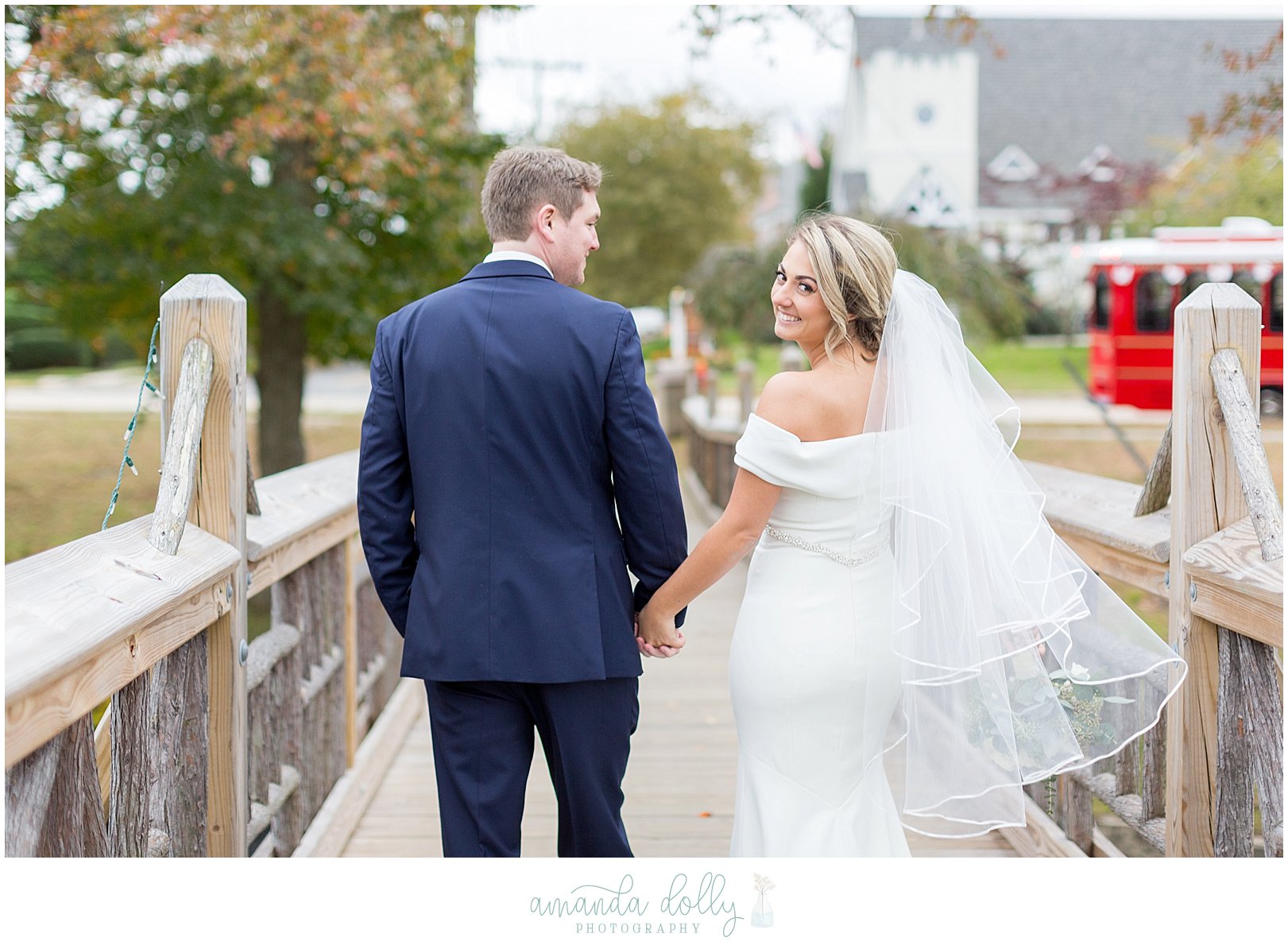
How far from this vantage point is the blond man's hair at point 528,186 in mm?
2488

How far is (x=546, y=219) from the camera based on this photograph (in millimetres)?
2516

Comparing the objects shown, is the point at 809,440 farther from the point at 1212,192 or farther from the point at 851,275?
the point at 1212,192

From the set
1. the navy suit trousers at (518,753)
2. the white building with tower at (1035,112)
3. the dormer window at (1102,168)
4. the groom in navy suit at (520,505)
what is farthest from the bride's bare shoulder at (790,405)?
the dormer window at (1102,168)

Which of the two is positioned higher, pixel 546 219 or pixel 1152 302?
pixel 1152 302

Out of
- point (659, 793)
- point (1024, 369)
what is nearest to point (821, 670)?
point (659, 793)

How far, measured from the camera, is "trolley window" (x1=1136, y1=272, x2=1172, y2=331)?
19047 millimetres

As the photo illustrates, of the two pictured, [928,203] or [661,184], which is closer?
[928,203]

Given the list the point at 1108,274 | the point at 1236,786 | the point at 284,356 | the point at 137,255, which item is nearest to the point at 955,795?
the point at 1236,786

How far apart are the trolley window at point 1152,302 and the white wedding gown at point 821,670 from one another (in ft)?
60.0

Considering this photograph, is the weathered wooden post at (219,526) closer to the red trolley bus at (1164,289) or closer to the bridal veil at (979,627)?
the bridal veil at (979,627)

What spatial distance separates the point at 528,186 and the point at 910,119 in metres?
31.6

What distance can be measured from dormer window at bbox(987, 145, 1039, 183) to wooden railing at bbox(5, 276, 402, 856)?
106 ft
